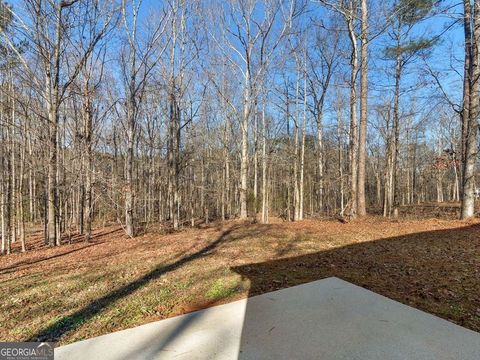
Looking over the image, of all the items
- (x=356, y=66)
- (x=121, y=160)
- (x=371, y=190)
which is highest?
(x=356, y=66)

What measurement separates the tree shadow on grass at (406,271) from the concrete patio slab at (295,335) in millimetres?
506

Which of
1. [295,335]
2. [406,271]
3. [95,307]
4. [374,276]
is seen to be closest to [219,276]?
[95,307]

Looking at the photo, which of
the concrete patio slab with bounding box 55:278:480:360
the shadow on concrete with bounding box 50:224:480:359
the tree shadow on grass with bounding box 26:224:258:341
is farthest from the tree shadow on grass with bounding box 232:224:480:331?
the tree shadow on grass with bounding box 26:224:258:341

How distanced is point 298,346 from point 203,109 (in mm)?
17554

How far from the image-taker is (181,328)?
103 inches

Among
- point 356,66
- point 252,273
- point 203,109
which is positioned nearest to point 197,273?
point 252,273

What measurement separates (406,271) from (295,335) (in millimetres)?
2753

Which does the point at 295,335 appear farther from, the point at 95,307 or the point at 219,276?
the point at 95,307

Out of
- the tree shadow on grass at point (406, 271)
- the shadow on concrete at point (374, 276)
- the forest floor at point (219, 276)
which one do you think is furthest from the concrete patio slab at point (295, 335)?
the tree shadow on grass at point (406, 271)

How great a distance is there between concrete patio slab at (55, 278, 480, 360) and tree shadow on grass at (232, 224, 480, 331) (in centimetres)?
51

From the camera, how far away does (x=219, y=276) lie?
432 cm

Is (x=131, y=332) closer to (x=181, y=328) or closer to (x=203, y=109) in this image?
(x=181, y=328)

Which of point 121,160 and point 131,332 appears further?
point 121,160

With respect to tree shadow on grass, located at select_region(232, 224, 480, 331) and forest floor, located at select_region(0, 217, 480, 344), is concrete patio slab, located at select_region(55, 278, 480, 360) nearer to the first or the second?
forest floor, located at select_region(0, 217, 480, 344)
